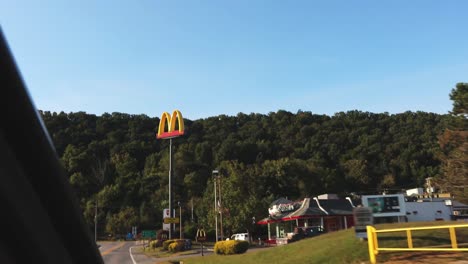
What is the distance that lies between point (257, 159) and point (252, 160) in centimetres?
285

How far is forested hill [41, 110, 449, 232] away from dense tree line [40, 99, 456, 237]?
0.69 ft

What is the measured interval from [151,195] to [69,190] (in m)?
91.0

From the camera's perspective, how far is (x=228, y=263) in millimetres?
23406

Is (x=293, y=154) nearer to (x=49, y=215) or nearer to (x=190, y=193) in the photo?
(x=190, y=193)

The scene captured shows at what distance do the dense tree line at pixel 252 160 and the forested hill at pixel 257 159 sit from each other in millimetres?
210

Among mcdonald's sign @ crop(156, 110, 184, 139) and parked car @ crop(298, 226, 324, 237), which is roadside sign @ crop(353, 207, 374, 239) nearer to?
parked car @ crop(298, 226, 324, 237)

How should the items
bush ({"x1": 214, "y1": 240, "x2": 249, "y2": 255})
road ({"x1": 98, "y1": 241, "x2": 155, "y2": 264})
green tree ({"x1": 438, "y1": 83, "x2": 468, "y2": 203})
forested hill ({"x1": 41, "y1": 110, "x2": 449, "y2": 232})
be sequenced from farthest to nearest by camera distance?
forested hill ({"x1": 41, "y1": 110, "x2": 449, "y2": 232}) < road ({"x1": 98, "y1": 241, "x2": 155, "y2": 264}) < bush ({"x1": 214, "y1": 240, "x2": 249, "y2": 255}) < green tree ({"x1": 438, "y1": 83, "x2": 468, "y2": 203})

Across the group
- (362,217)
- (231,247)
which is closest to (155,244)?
(231,247)

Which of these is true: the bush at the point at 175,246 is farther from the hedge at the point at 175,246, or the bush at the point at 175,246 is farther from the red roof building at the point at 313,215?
the red roof building at the point at 313,215

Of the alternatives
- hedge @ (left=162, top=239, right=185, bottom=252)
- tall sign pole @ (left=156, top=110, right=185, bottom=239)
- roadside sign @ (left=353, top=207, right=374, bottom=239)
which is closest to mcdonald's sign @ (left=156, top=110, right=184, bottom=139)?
tall sign pole @ (left=156, top=110, right=185, bottom=239)

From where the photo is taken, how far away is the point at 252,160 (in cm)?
10731

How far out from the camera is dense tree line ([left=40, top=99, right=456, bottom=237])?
83.9m

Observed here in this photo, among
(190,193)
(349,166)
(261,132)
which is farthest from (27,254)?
(261,132)

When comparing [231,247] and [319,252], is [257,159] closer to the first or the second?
[231,247]
